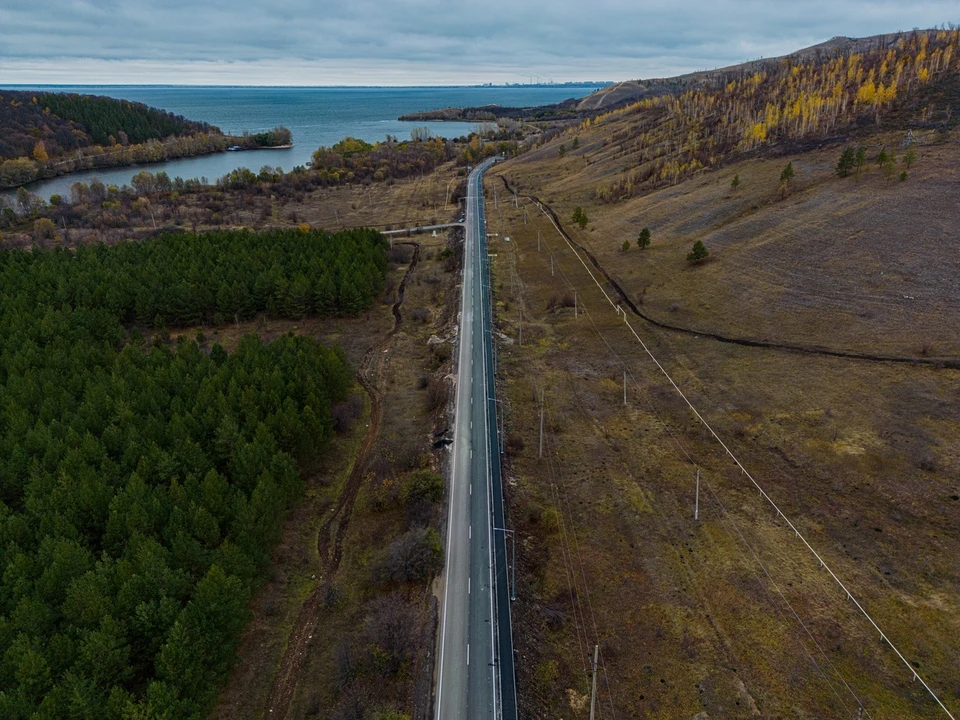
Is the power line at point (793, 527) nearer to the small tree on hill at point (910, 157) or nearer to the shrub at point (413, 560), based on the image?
the shrub at point (413, 560)

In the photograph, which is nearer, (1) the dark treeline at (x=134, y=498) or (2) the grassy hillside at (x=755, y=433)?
(1) the dark treeline at (x=134, y=498)

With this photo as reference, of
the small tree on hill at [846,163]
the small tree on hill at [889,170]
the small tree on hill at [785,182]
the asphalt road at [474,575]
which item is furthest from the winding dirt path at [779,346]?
the small tree on hill at [889,170]

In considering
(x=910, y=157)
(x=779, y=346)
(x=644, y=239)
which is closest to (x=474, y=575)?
(x=779, y=346)

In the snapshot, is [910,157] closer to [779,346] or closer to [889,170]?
[889,170]

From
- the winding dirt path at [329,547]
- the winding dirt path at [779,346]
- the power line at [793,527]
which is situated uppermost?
the winding dirt path at [779,346]

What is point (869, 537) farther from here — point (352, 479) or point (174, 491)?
point (174, 491)

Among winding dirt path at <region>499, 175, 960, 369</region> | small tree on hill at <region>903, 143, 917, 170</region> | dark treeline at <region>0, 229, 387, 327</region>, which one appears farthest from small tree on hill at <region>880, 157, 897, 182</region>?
dark treeline at <region>0, 229, 387, 327</region>

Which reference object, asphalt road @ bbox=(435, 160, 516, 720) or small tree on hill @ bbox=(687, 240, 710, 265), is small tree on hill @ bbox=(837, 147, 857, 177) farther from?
asphalt road @ bbox=(435, 160, 516, 720)
